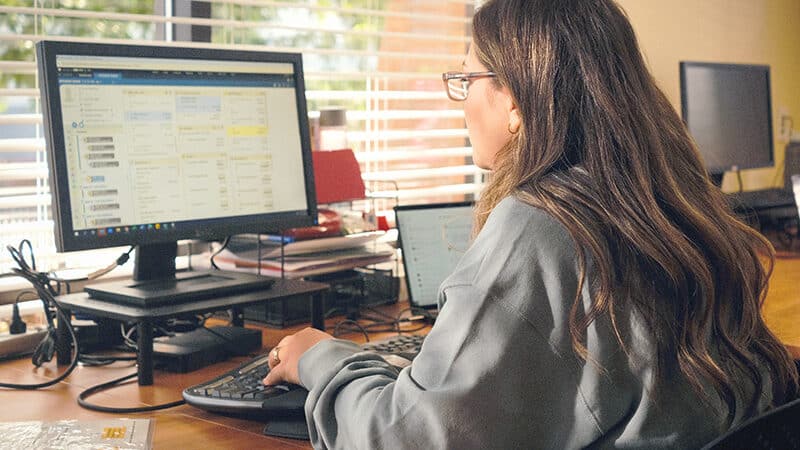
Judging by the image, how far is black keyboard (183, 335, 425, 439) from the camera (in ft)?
4.47

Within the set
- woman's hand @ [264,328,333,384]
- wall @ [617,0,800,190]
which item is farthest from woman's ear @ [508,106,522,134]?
wall @ [617,0,800,190]

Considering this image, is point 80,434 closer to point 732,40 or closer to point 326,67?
point 326,67

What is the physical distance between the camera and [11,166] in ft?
6.51

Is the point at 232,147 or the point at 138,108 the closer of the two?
the point at 138,108

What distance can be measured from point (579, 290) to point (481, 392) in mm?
141

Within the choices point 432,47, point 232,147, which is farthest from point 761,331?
point 432,47

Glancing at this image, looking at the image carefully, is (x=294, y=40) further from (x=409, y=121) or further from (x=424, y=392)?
(x=424, y=392)

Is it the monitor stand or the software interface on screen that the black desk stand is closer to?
the monitor stand

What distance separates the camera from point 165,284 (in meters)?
1.73

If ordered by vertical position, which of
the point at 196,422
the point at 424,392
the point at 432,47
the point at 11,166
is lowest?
the point at 196,422

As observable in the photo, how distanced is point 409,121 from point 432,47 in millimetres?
226

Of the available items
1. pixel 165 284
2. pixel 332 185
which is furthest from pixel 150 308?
pixel 332 185

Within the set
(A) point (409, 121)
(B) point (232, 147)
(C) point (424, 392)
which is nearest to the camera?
(C) point (424, 392)

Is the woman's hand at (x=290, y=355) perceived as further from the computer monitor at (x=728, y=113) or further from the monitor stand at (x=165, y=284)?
the computer monitor at (x=728, y=113)
